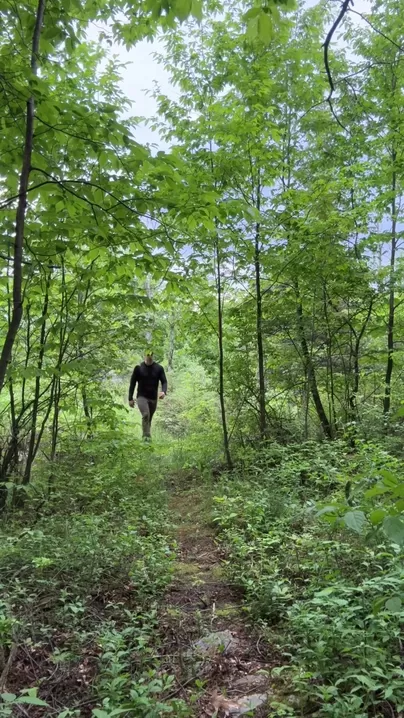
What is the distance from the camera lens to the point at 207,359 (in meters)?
7.62

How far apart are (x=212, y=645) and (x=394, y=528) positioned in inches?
70.3

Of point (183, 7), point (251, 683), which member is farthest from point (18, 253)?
point (251, 683)

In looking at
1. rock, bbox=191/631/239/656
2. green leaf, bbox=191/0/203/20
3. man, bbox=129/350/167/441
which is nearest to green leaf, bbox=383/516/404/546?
rock, bbox=191/631/239/656

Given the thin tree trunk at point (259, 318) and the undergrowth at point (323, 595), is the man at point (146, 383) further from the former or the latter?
the undergrowth at point (323, 595)

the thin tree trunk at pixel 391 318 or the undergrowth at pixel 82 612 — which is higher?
the thin tree trunk at pixel 391 318

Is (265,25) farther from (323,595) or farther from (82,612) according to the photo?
(82,612)

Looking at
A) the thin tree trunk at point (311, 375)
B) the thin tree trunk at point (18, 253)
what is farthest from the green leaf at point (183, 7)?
the thin tree trunk at point (311, 375)

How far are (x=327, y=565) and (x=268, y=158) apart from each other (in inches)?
205

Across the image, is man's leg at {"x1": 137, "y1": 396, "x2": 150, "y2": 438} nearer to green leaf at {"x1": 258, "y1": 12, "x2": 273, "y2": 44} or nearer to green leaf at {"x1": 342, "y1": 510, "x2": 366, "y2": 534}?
green leaf at {"x1": 342, "y1": 510, "x2": 366, "y2": 534}

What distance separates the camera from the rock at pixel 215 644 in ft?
8.75

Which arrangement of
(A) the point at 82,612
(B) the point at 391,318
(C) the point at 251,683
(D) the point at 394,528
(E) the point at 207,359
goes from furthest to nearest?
(E) the point at 207,359
(B) the point at 391,318
(A) the point at 82,612
(C) the point at 251,683
(D) the point at 394,528

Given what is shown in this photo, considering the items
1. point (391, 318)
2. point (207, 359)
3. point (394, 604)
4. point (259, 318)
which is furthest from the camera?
point (207, 359)

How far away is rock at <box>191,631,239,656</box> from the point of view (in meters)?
2.67

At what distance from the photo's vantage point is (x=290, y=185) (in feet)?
26.2
